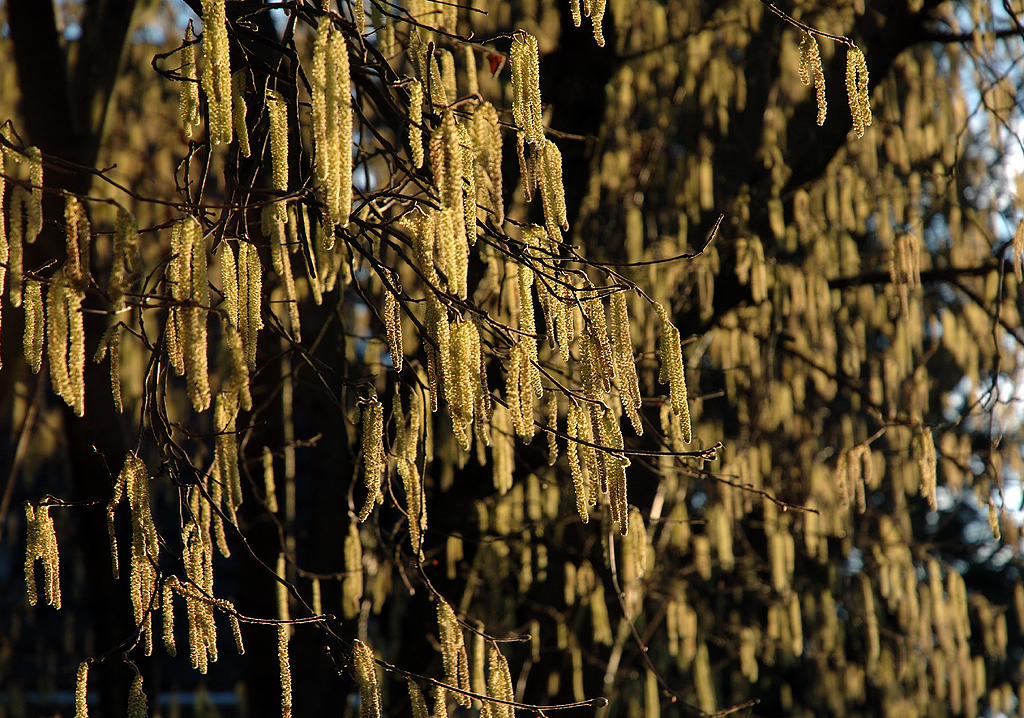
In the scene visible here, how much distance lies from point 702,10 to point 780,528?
82.2 inches

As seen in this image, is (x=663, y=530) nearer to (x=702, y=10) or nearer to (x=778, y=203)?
(x=778, y=203)

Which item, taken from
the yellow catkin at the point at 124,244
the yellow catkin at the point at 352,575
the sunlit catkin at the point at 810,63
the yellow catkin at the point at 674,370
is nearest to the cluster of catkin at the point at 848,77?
the sunlit catkin at the point at 810,63

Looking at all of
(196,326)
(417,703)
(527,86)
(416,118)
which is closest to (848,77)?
(527,86)

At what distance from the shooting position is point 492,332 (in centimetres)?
169

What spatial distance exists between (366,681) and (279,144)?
0.85 metres

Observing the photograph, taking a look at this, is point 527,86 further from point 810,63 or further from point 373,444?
point 373,444

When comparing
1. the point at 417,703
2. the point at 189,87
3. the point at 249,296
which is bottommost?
the point at 417,703

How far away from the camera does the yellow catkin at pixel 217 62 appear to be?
1265 mm

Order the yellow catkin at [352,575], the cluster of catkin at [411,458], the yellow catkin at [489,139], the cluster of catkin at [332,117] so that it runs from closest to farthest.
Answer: the cluster of catkin at [332,117] < the yellow catkin at [489,139] < the cluster of catkin at [411,458] < the yellow catkin at [352,575]

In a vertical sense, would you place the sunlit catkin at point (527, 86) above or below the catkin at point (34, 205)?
above

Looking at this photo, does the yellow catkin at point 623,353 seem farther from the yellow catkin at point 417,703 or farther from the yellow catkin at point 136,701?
the yellow catkin at point 136,701

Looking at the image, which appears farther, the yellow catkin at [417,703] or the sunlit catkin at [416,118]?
the yellow catkin at [417,703]

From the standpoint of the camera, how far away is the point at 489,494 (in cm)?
285

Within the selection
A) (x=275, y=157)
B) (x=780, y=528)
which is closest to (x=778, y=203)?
(x=780, y=528)
